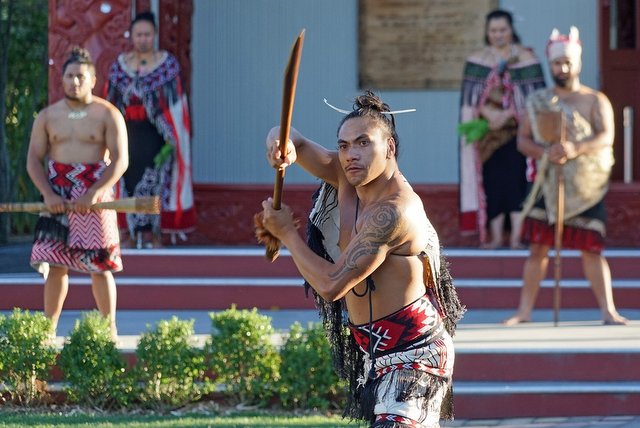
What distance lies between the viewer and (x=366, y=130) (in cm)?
476

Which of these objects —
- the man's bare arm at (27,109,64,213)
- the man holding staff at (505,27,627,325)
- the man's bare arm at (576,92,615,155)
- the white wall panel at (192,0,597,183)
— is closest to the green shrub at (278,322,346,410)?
the man's bare arm at (27,109,64,213)

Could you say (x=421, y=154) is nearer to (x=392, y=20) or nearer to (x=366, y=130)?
(x=392, y=20)

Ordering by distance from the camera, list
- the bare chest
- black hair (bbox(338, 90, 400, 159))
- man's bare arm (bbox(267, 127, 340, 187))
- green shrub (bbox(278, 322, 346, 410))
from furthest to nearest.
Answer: the bare chest < green shrub (bbox(278, 322, 346, 410)) < man's bare arm (bbox(267, 127, 340, 187)) < black hair (bbox(338, 90, 400, 159))

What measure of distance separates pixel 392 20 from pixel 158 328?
6861 mm

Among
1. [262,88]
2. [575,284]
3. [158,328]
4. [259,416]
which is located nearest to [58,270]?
[158,328]

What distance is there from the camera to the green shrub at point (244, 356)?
757 cm

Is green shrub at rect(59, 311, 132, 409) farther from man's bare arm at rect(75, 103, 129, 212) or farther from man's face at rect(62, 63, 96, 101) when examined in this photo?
man's face at rect(62, 63, 96, 101)


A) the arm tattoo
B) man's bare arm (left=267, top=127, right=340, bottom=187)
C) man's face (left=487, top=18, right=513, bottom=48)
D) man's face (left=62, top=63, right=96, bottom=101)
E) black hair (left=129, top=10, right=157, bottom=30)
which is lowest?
the arm tattoo

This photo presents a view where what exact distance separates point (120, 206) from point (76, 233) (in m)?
0.73

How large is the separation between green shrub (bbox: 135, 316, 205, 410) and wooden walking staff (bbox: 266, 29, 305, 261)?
9.65ft

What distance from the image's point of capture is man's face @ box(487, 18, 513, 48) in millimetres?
10859

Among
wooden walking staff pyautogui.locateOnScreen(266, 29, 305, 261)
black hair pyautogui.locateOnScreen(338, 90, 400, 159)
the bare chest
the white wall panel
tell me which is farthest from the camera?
the white wall panel

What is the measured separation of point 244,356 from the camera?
757 cm

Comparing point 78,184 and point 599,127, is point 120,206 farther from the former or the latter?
point 599,127
